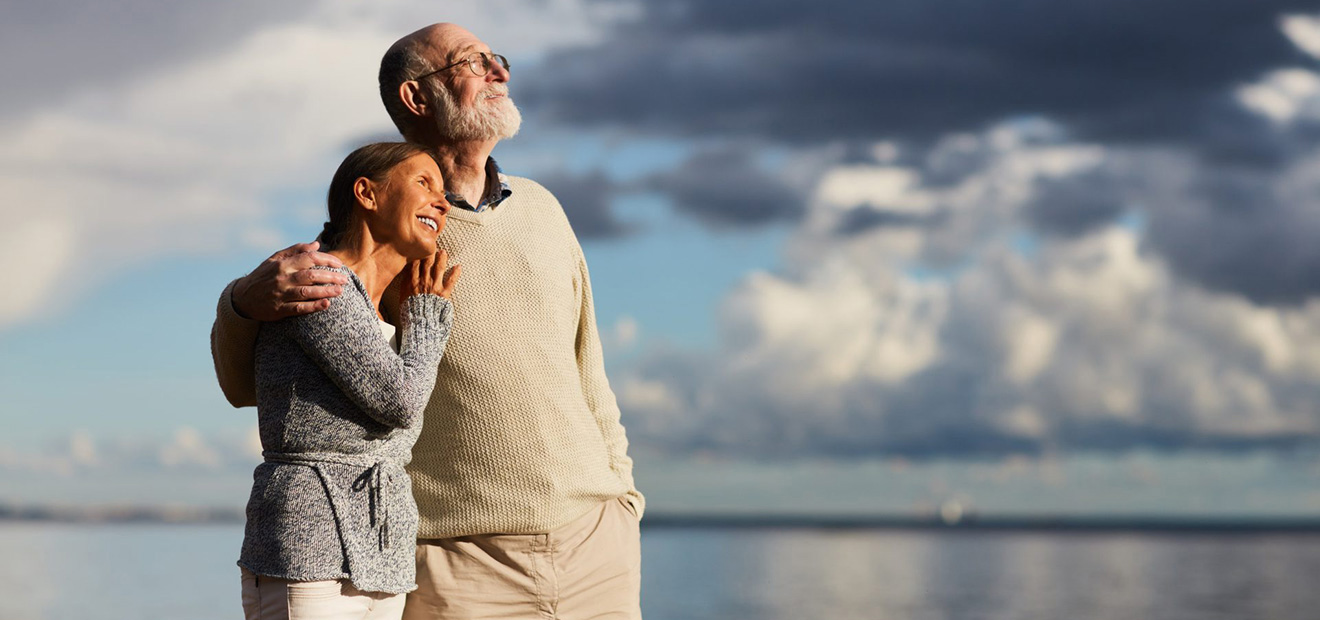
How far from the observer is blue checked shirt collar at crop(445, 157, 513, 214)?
3027mm

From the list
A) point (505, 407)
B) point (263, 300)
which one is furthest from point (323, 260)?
point (505, 407)

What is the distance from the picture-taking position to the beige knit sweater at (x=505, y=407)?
287 cm

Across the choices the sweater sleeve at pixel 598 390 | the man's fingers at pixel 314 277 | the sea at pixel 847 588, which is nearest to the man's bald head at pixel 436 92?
the sweater sleeve at pixel 598 390

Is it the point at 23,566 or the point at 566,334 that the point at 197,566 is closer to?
the point at 23,566

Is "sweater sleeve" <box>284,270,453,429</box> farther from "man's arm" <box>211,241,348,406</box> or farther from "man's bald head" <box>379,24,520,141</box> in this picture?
"man's bald head" <box>379,24,520,141</box>

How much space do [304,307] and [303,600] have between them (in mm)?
520

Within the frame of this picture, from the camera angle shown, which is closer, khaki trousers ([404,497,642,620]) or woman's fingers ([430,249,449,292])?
woman's fingers ([430,249,449,292])

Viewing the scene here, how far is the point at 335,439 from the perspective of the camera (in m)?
2.32

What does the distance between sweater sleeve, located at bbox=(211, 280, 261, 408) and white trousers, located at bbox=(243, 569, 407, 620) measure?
1.30 ft

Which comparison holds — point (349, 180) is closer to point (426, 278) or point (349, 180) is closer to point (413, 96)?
point (426, 278)

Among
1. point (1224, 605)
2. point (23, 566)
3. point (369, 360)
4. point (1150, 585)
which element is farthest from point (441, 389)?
point (23, 566)

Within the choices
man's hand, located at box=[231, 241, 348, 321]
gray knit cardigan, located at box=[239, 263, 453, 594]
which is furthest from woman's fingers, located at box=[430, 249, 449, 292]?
man's hand, located at box=[231, 241, 348, 321]

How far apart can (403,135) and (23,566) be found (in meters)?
37.5

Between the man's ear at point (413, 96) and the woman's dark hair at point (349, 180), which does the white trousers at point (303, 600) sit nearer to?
the woman's dark hair at point (349, 180)
